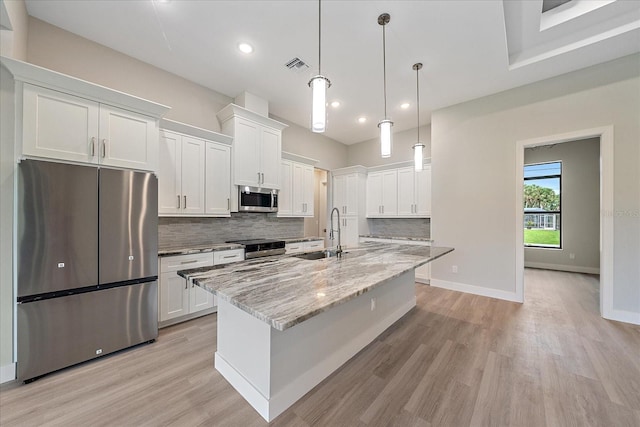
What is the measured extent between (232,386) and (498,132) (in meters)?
4.74

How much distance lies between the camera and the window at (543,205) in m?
5.76

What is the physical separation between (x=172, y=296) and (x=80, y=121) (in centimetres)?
193

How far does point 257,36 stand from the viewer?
262 cm

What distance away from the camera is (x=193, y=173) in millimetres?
3240

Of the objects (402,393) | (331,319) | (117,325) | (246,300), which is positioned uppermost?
(246,300)

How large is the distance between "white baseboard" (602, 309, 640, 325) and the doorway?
4.72 m

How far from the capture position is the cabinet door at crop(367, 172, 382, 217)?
536 centimetres

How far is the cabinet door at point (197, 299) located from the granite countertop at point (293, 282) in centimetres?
140

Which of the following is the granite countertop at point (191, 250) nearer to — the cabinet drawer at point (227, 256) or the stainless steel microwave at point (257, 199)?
the cabinet drawer at point (227, 256)

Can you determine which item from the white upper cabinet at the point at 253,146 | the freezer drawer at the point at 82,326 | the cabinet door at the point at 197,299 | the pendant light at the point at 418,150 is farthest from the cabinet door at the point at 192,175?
the pendant light at the point at 418,150

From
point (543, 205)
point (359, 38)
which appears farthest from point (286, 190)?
point (543, 205)

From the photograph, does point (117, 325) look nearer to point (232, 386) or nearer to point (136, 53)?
point (232, 386)

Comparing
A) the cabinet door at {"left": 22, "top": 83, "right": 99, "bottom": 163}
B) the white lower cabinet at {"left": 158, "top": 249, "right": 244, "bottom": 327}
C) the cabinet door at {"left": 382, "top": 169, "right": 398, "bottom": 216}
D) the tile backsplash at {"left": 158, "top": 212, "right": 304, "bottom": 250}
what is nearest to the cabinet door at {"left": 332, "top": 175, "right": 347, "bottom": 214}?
the cabinet door at {"left": 382, "top": 169, "right": 398, "bottom": 216}

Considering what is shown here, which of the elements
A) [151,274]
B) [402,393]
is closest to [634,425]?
[402,393]
